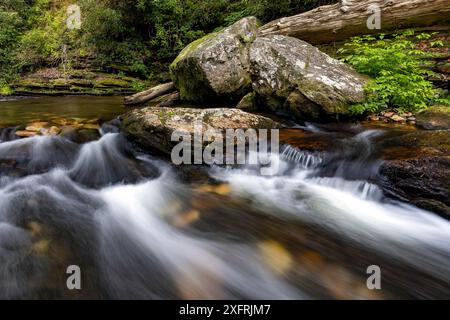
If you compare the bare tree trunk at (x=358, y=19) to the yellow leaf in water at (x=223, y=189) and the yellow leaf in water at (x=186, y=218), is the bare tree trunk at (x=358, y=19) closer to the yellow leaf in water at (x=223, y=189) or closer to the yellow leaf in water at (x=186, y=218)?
the yellow leaf in water at (x=223, y=189)

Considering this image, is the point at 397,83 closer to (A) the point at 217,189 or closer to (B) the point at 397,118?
(B) the point at 397,118

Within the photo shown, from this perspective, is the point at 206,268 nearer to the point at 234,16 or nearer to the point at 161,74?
the point at 234,16

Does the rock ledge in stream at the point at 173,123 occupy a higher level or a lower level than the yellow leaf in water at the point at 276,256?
higher

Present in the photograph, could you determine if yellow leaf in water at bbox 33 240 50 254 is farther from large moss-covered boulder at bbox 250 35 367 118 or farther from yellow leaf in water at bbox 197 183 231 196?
large moss-covered boulder at bbox 250 35 367 118

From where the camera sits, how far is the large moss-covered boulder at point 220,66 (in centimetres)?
647

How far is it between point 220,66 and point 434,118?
13.6ft

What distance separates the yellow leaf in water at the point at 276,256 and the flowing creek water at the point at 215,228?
13mm

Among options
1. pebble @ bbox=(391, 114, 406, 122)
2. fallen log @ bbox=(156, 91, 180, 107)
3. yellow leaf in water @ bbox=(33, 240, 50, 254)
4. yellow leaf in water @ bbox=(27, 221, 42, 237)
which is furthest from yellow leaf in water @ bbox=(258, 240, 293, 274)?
fallen log @ bbox=(156, 91, 180, 107)

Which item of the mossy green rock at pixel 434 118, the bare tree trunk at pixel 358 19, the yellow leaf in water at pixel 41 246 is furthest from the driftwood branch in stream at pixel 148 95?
the yellow leaf in water at pixel 41 246

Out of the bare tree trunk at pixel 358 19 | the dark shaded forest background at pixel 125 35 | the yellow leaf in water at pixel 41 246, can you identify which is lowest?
the yellow leaf in water at pixel 41 246

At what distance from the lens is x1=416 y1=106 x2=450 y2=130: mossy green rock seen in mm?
4805

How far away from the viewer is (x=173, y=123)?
4727mm

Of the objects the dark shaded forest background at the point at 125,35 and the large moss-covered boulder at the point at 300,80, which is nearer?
the large moss-covered boulder at the point at 300,80

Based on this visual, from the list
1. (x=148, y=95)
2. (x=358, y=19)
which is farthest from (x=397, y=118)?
(x=148, y=95)
